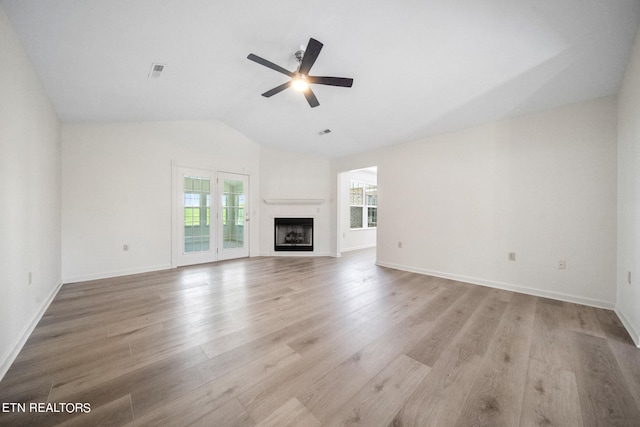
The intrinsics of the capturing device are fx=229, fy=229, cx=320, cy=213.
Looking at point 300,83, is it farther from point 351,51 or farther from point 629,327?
point 629,327

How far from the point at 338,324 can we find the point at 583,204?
3.19 m

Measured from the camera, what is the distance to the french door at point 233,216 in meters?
4.99

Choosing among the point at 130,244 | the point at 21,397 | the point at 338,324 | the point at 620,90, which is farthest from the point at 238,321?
the point at 620,90

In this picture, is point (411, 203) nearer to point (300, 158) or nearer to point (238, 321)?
point (300, 158)

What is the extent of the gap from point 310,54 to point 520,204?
3266 millimetres

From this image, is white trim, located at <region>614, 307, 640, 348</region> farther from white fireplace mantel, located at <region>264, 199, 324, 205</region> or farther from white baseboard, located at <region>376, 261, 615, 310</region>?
white fireplace mantel, located at <region>264, 199, 324, 205</region>

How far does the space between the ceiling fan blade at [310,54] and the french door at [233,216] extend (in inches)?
134

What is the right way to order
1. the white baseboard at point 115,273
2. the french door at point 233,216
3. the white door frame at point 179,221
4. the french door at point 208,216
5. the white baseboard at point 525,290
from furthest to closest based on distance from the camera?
the french door at point 233,216 < the french door at point 208,216 < the white door frame at point 179,221 < the white baseboard at point 115,273 < the white baseboard at point 525,290

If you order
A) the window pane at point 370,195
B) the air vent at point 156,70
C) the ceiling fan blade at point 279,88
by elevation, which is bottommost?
the window pane at point 370,195

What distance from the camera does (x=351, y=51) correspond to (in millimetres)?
2344

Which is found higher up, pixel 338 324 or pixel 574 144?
pixel 574 144

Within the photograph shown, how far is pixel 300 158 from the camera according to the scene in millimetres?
5820

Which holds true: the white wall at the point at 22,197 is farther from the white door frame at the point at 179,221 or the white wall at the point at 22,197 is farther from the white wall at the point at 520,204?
the white wall at the point at 520,204

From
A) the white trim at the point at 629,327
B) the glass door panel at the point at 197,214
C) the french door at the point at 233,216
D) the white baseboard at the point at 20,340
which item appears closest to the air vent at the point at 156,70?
the glass door panel at the point at 197,214
